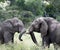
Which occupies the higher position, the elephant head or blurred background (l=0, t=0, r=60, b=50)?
the elephant head

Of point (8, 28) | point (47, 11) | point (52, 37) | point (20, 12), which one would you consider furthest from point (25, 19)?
point (52, 37)

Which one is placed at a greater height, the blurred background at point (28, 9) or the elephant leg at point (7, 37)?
the elephant leg at point (7, 37)

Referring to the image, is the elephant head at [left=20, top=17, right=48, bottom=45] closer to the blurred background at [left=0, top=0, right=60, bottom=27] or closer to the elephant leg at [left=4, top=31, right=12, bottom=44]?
the elephant leg at [left=4, top=31, right=12, bottom=44]

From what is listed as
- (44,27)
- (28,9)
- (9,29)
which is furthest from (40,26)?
(28,9)

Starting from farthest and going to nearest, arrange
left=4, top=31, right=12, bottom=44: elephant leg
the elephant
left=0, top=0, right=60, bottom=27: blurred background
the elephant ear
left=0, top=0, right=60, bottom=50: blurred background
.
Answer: left=0, top=0, right=60, bottom=27: blurred background, left=0, top=0, right=60, bottom=50: blurred background, left=4, top=31, right=12, bottom=44: elephant leg, the elephant ear, the elephant

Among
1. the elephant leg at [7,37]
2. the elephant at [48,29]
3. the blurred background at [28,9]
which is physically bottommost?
the blurred background at [28,9]

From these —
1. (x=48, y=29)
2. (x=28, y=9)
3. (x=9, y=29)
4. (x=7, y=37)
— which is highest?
(x=48, y=29)

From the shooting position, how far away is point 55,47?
40.8ft

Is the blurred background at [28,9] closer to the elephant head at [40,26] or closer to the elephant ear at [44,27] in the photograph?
the elephant head at [40,26]

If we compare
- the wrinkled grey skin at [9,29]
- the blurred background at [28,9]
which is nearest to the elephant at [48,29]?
the wrinkled grey skin at [9,29]

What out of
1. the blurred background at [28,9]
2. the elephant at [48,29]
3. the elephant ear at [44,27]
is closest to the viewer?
the elephant at [48,29]

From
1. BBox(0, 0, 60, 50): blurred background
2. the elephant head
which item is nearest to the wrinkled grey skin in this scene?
the elephant head

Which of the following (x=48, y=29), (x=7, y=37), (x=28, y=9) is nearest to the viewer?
(x=48, y=29)

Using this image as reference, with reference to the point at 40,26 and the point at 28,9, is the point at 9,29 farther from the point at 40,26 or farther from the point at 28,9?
the point at 28,9
